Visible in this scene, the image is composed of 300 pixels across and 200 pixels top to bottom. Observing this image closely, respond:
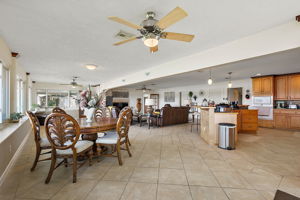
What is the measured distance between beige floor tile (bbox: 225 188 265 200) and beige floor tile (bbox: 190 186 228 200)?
0.08m

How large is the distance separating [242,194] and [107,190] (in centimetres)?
170

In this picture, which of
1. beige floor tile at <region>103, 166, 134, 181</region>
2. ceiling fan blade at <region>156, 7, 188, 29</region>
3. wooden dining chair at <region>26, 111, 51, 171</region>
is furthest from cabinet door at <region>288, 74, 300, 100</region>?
wooden dining chair at <region>26, 111, 51, 171</region>

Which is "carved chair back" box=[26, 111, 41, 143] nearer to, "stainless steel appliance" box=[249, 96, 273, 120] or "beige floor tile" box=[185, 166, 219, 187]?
"beige floor tile" box=[185, 166, 219, 187]

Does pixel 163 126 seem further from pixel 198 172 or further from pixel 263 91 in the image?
pixel 263 91

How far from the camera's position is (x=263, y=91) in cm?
576

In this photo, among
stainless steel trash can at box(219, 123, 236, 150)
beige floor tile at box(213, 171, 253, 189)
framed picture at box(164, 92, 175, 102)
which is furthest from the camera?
framed picture at box(164, 92, 175, 102)

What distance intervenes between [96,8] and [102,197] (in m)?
2.35

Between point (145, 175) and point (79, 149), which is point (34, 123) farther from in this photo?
point (145, 175)

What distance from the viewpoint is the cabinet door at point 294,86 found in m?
5.19

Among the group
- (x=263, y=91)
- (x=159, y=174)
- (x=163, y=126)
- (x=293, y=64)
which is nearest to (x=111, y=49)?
(x=159, y=174)

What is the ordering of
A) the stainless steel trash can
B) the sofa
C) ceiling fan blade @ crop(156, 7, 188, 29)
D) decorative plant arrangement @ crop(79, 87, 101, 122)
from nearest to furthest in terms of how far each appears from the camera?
ceiling fan blade @ crop(156, 7, 188, 29) → decorative plant arrangement @ crop(79, 87, 101, 122) → the stainless steel trash can → the sofa

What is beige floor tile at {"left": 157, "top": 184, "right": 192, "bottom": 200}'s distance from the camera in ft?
5.29

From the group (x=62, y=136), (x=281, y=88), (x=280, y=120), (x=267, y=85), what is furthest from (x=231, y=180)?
(x=281, y=88)

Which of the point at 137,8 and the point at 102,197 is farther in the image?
the point at 137,8
